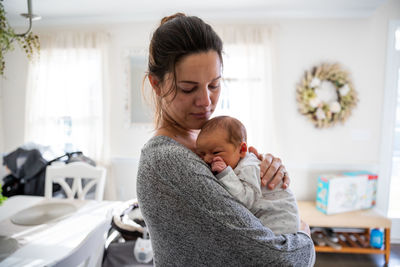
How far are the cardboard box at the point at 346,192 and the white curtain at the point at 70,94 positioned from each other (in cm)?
279

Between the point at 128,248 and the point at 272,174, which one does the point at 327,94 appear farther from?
the point at 128,248

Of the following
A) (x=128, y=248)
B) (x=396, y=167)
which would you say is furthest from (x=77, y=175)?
(x=396, y=167)

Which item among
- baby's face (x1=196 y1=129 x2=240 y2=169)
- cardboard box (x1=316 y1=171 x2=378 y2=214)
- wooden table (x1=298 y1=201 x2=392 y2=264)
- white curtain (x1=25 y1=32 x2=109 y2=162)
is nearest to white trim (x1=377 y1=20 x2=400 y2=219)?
cardboard box (x1=316 y1=171 x2=378 y2=214)

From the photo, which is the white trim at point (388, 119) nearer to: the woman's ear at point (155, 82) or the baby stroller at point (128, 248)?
the baby stroller at point (128, 248)

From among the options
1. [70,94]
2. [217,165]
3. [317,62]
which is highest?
[317,62]

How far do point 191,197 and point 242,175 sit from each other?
260 mm

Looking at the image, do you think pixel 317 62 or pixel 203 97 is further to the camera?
pixel 317 62

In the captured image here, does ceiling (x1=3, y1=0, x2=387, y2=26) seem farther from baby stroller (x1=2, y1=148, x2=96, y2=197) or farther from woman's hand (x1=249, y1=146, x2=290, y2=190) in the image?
woman's hand (x1=249, y1=146, x2=290, y2=190)

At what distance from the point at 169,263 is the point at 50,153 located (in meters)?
3.08

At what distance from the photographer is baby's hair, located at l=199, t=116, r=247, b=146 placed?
0.81 m

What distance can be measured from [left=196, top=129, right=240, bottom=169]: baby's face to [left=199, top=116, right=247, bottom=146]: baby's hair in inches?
0.6

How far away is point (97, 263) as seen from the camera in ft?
3.99

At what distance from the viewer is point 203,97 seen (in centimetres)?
69

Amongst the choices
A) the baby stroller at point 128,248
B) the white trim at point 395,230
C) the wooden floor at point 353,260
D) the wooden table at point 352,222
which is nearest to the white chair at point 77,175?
the baby stroller at point 128,248
